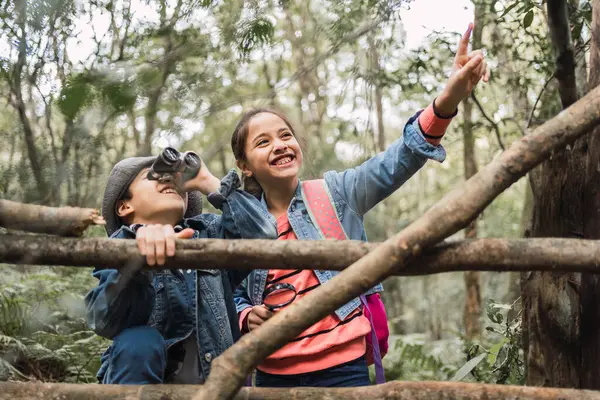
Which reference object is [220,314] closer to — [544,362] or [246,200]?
[246,200]

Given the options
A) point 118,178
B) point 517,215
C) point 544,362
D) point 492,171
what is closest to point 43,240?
point 118,178

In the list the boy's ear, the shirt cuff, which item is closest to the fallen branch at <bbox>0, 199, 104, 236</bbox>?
the boy's ear

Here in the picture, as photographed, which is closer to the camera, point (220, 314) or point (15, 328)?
point (220, 314)

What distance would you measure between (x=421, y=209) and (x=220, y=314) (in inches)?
430

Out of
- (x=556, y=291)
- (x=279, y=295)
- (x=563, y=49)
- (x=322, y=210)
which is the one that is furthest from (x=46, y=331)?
(x=563, y=49)

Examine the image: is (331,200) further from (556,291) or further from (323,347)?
(556,291)

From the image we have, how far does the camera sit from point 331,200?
266 cm

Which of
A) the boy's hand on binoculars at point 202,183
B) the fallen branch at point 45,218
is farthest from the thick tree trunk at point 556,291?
the fallen branch at point 45,218

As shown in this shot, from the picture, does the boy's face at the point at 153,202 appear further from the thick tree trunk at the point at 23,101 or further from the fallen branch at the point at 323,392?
the fallen branch at the point at 323,392

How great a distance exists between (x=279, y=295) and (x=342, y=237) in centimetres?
33

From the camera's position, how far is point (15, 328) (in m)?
4.42

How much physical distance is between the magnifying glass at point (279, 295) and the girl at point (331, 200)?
0.01 metres

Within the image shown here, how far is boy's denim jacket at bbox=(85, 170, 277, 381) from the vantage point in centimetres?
221

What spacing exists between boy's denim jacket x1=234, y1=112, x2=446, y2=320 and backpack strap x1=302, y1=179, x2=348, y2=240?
0.02 m
